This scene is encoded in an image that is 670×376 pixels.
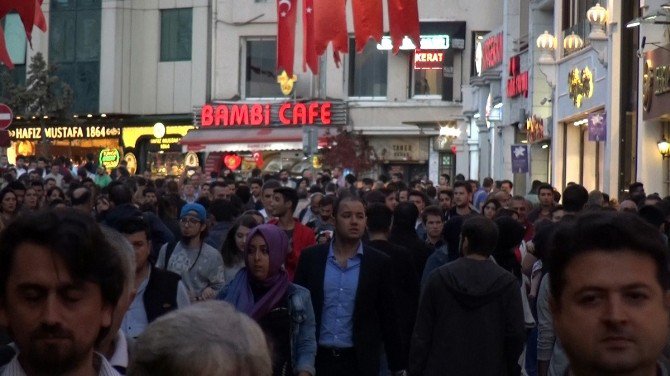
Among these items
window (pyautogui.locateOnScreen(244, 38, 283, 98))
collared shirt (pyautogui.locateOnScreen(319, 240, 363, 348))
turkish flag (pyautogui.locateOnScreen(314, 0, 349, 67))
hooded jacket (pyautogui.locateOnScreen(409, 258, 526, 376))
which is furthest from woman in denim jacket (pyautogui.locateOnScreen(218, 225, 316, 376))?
window (pyautogui.locateOnScreen(244, 38, 283, 98))

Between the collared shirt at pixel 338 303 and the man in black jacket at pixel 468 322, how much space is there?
0.63 meters

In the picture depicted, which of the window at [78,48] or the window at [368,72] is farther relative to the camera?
the window at [78,48]

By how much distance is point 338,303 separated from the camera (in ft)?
31.5

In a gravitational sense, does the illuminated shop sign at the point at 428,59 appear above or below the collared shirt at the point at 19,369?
above

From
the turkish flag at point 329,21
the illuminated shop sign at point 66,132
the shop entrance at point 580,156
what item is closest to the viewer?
the turkish flag at point 329,21

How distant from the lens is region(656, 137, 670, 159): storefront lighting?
90.1 feet

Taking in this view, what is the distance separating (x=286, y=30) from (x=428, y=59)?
1345 inches

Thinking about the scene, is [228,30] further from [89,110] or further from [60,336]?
[60,336]

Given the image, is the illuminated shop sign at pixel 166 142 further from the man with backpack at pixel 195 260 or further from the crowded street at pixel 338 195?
the man with backpack at pixel 195 260

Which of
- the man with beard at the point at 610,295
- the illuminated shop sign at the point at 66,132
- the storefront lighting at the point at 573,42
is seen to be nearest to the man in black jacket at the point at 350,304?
the man with beard at the point at 610,295

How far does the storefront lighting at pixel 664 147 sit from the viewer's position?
27.5 meters

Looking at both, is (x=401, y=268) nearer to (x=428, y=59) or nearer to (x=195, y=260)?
(x=195, y=260)

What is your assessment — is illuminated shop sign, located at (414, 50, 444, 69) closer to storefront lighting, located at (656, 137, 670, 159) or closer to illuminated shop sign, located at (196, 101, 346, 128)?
illuminated shop sign, located at (196, 101, 346, 128)

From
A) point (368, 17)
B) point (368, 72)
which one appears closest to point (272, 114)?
point (368, 72)
